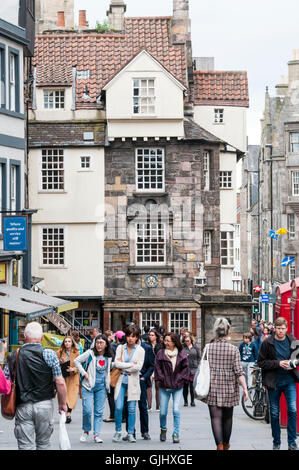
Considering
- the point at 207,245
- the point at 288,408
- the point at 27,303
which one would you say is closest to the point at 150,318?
the point at 207,245

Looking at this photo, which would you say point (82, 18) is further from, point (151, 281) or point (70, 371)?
point (70, 371)

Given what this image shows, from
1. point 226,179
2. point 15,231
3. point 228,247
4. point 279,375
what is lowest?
point 279,375

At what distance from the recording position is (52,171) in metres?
42.1

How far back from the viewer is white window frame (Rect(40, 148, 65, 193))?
138 feet

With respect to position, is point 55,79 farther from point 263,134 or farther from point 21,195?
point 263,134

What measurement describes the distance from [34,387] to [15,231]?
1701 cm

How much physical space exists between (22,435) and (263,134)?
70.5 m

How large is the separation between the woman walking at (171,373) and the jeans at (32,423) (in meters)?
4.72

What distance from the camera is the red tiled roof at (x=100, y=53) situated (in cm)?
4331

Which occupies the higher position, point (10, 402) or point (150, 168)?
point (150, 168)

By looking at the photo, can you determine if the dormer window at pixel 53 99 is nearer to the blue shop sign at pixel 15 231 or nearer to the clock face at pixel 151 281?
the clock face at pixel 151 281

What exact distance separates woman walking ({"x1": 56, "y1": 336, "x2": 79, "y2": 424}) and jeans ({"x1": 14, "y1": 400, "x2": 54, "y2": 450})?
7.60 m

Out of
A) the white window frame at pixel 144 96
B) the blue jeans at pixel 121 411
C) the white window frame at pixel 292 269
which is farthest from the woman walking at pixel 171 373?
the white window frame at pixel 292 269

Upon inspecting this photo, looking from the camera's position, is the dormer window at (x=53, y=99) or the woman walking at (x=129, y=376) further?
the dormer window at (x=53, y=99)
